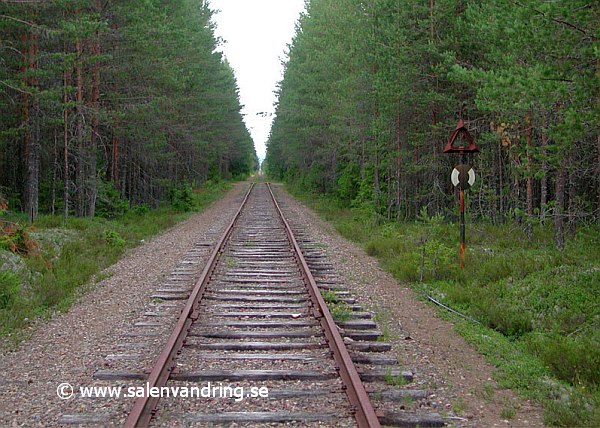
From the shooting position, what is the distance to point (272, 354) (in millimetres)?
6160

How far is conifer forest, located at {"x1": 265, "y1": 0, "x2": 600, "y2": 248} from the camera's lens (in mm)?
7844

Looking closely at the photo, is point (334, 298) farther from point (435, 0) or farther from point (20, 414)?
point (435, 0)

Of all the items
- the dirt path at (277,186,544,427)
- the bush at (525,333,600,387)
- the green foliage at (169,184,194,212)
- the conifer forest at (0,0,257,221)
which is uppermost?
the conifer forest at (0,0,257,221)

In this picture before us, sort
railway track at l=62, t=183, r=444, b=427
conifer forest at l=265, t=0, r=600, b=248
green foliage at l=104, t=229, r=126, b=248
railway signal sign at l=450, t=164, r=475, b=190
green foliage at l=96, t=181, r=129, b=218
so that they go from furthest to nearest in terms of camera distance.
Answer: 1. green foliage at l=96, t=181, r=129, b=218
2. green foliage at l=104, t=229, r=126, b=248
3. railway signal sign at l=450, t=164, r=475, b=190
4. conifer forest at l=265, t=0, r=600, b=248
5. railway track at l=62, t=183, r=444, b=427

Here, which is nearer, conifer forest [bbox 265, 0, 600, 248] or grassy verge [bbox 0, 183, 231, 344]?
conifer forest [bbox 265, 0, 600, 248]

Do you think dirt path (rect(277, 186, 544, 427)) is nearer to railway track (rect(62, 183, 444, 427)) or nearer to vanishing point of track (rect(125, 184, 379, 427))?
railway track (rect(62, 183, 444, 427))

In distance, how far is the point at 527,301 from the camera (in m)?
8.50

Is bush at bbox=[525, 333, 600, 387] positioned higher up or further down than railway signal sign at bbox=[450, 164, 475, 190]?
further down

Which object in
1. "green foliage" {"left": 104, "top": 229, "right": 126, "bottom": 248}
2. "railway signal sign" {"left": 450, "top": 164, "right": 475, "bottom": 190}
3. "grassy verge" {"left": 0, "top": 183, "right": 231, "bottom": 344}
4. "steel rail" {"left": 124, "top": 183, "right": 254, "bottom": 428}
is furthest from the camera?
"green foliage" {"left": 104, "top": 229, "right": 126, "bottom": 248}

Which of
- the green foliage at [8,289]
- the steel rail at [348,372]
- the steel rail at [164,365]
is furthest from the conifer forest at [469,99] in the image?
the green foliage at [8,289]

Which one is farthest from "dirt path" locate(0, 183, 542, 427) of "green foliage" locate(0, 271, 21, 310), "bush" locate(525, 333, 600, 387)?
"green foliage" locate(0, 271, 21, 310)

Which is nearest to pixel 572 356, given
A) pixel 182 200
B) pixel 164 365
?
pixel 164 365

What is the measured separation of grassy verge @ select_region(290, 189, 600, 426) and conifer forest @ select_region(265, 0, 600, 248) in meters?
1.00

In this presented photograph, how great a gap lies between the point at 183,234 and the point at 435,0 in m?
10.7
